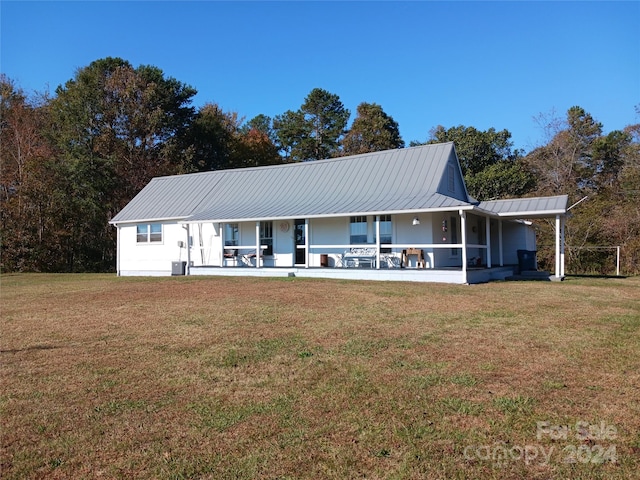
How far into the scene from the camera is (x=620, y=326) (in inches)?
A: 293

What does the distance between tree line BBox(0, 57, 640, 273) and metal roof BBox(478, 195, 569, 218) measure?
10702mm

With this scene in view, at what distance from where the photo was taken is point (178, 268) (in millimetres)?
19531

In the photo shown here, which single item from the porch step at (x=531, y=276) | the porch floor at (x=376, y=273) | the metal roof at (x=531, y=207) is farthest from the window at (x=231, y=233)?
the porch step at (x=531, y=276)

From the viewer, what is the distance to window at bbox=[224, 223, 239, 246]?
802 inches

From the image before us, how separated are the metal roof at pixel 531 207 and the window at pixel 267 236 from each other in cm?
846

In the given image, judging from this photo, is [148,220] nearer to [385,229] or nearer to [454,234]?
[385,229]

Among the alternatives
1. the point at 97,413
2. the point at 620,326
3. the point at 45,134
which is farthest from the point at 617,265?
the point at 45,134

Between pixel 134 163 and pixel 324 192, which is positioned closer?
pixel 324 192

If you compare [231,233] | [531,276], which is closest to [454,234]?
[531,276]

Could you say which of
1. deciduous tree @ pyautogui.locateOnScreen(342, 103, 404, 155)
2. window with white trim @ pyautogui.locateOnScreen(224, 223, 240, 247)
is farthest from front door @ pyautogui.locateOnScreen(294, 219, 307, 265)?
deciduous tree @ pyautogui.locateOnScreen(342, 103, 404, 155)

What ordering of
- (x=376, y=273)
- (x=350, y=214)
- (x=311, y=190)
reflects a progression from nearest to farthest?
(x=376, y=273) → (x=350, y=214) → (x=311, y=190)

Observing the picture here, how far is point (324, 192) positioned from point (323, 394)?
50.7 feet

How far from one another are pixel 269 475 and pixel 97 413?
6.42 feet

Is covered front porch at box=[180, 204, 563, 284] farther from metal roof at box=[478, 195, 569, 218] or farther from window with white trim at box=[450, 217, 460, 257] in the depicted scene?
metal roof at box=[478, 195, 569, 218]
